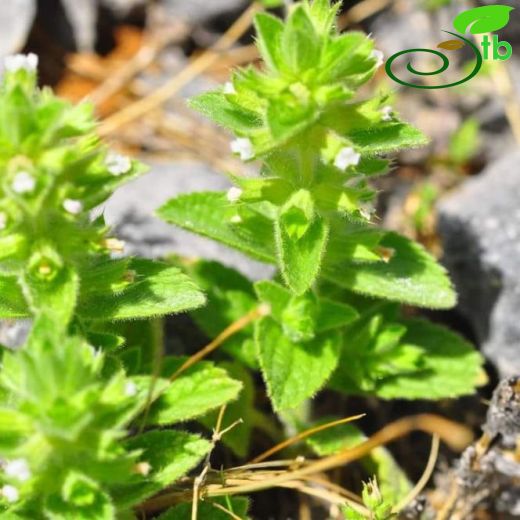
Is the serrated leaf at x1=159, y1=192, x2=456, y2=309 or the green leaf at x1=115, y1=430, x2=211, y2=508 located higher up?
the serrated leaf at x1=159, y1=192, x2=456, y2=309

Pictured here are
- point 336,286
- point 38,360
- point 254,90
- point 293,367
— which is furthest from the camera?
point 336,286

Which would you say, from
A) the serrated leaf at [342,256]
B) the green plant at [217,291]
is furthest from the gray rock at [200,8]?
the serrated leaf at [342,256]

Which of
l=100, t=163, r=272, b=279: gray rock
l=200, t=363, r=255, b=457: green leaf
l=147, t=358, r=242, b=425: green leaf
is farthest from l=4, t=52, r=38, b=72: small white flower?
l=200, t=363, r=255, b=457: green leaf

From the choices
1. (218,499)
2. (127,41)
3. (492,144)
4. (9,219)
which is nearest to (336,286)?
(218,499)

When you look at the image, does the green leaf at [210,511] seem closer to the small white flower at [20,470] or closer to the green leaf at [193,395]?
the green leaf at [193,395]

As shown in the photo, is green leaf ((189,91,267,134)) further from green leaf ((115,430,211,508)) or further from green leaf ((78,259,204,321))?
green leaf ((115,430,211,508))

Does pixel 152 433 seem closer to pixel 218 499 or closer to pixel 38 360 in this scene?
pixel 218 499

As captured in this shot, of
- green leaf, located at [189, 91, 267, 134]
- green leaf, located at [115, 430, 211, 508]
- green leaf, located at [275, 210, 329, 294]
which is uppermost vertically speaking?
green leaf, located at [189, 91, 267, 134]
